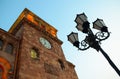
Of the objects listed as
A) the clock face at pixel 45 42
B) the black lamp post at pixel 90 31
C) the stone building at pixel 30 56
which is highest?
the clock face at pixel 45 42

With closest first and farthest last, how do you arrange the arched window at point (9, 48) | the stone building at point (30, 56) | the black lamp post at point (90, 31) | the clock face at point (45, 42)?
the black lamp post at point (90, 31) → the stone building at point (30, 56) → the arched window at point (9, 48) → the clock face at point (45, 42)

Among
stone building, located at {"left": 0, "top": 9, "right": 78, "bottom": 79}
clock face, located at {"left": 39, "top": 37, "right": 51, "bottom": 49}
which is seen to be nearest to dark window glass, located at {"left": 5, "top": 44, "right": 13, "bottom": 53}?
stone building, located at {"left": 0, "top": 9, "right": 78, "bottom": 79}

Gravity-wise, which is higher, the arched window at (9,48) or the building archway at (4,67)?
the arched window at (9,48)

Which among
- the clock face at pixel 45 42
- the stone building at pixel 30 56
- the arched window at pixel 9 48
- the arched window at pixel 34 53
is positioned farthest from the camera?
the clock face at pixel 45 42

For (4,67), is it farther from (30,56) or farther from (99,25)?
(99,25)

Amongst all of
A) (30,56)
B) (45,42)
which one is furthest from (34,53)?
(45,42)

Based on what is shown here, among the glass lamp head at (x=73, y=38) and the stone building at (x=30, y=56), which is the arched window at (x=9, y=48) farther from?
the glass lamp head at (x=73, y=38)

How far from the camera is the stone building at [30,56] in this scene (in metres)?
11.1

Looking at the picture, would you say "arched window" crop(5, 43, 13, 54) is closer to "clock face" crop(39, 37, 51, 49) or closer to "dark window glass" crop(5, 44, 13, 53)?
"dark window glass" crop(5, 44, 13, 53)

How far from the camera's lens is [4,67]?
10.7 m

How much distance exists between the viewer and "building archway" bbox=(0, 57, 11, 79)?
10.2m

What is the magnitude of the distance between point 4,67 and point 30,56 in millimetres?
2676

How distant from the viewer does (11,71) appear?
10.9 metres

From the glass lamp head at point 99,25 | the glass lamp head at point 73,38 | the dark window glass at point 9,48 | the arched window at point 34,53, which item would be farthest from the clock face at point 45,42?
the glass lamp head at point 99,25
